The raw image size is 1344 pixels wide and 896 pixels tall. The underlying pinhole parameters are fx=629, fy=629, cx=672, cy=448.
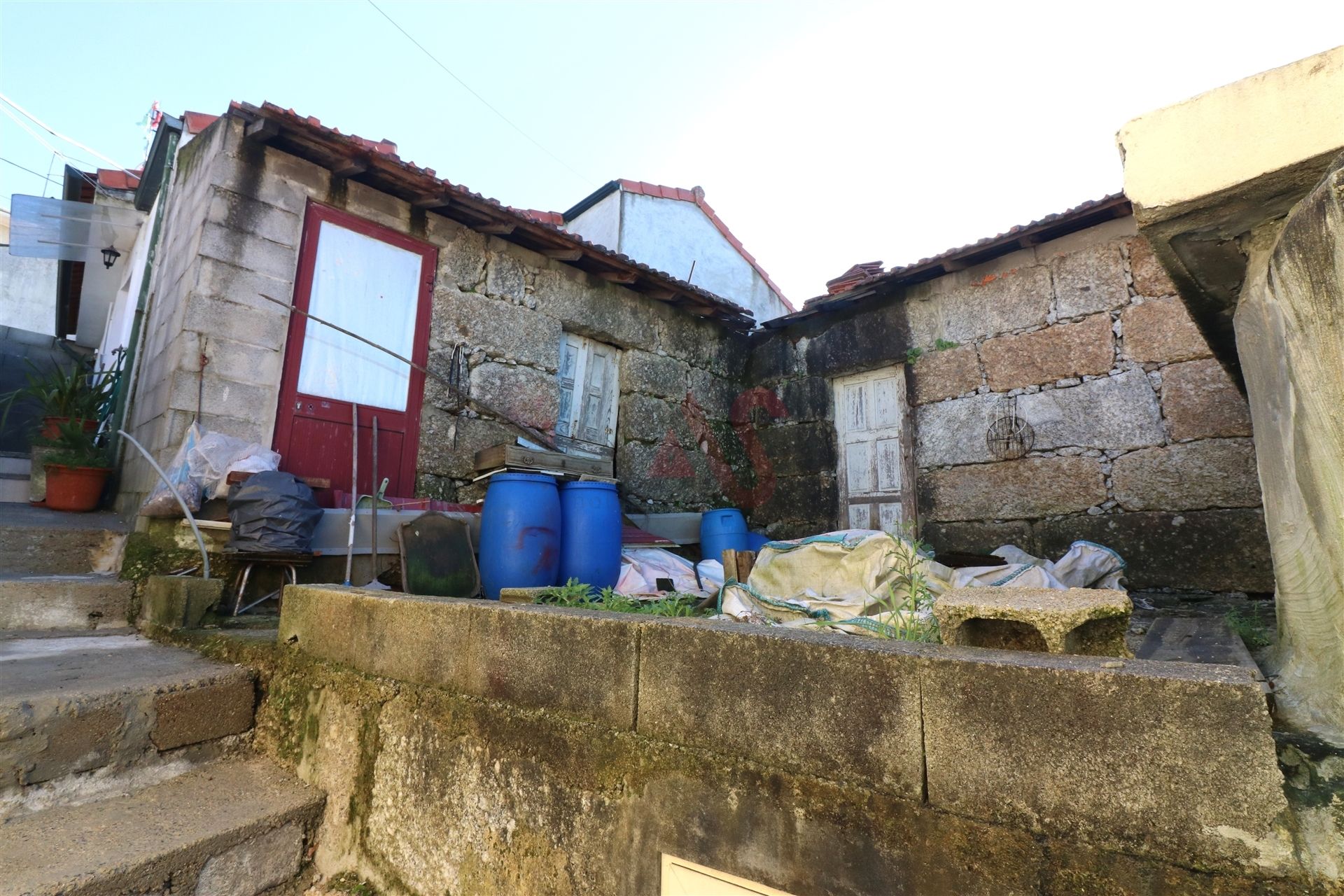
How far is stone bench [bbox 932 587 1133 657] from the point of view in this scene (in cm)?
149

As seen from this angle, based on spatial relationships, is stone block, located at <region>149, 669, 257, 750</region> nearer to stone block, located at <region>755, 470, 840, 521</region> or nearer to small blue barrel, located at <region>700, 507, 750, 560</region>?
small blue barrel, located at <region>700, 507, 750, 560</region>

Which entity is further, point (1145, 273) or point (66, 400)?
point (66, 400)

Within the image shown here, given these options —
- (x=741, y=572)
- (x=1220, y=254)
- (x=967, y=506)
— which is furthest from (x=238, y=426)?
(x=967, y=506)

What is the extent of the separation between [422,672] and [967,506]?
492 cm

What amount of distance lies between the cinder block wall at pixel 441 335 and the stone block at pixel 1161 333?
376 centimetres

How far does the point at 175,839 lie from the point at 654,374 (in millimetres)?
5401

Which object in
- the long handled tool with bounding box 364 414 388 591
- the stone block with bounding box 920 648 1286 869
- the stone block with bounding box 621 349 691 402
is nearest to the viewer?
the stone block with bounding box 920 648 1286 869

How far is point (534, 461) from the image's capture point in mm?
4664

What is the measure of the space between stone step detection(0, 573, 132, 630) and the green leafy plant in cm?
175

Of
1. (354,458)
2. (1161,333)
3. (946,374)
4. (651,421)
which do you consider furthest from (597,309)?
(1161,333)

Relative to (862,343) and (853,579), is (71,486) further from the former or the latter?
(862,343)

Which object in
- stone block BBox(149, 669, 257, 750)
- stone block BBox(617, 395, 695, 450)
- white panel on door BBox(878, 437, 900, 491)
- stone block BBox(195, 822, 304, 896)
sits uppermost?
stone block BBox(617, 395, 695, 450)

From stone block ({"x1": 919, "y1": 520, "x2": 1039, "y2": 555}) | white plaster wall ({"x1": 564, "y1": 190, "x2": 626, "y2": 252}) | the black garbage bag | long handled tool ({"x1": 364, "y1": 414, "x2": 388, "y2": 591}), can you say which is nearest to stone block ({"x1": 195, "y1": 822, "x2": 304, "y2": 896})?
long handled tool ({"x1": 364, "y1": 414, "x2": 388, "y2": 591})

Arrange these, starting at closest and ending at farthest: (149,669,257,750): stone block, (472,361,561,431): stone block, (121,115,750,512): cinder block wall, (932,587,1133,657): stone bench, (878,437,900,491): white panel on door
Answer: (932,587,1133,657): stone bench
(149,669,257,750): stone block
(121,115,750,512): cinder block wall
(472,361,561,431): stone block
(878,437,900,491): white panel on door
